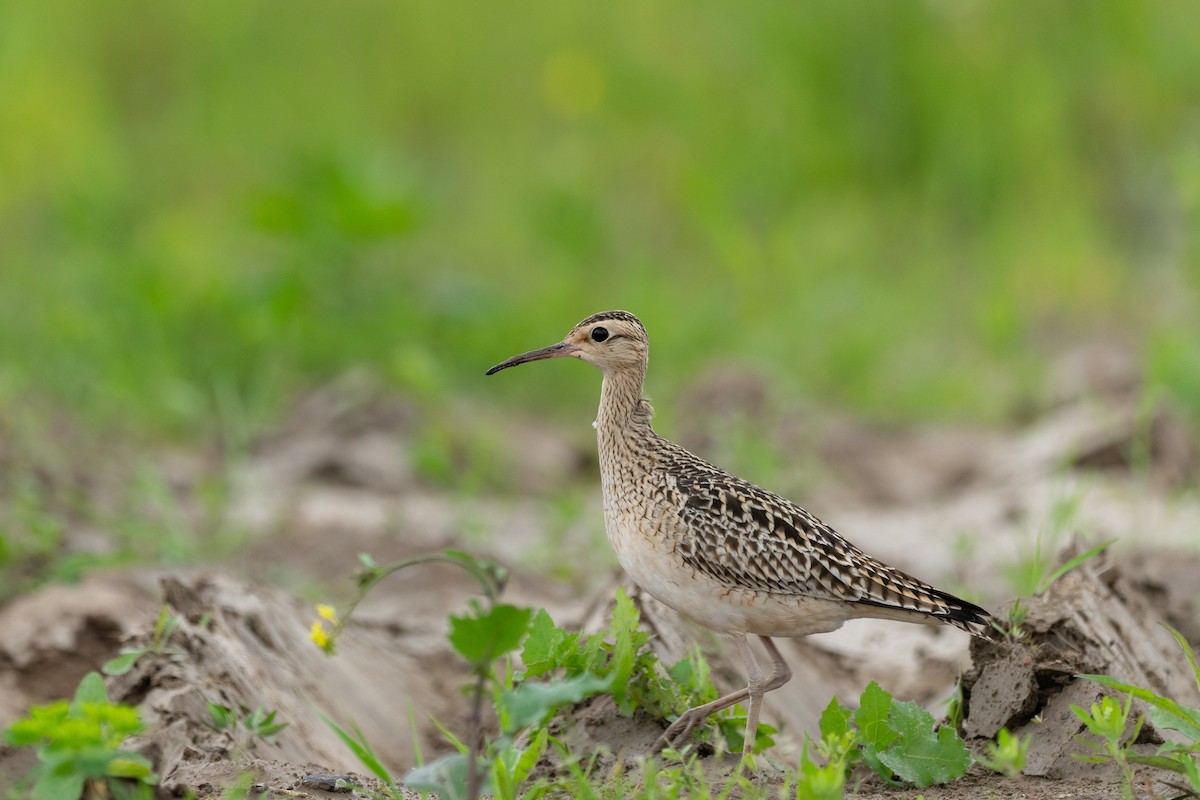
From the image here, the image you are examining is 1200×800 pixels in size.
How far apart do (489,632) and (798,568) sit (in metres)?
1.26

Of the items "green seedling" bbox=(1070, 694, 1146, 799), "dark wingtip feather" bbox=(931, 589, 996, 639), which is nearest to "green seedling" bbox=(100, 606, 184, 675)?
"dark wingtip feather" bbox=(931, 589, 996, 639)

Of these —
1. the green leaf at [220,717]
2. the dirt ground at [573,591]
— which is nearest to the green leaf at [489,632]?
the dirt ground at [573,591]

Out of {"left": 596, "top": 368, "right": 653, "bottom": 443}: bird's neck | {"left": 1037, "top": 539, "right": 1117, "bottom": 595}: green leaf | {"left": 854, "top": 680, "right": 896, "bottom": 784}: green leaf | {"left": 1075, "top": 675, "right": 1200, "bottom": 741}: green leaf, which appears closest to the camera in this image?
{"left": 1075, "top": 675, "right": 1200, "bottom": 741}: green leaf

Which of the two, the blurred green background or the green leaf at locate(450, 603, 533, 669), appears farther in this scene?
the blurred green background

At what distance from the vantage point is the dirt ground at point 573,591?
4441mm

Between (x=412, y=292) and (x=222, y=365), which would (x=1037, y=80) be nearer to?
(x=412, y=292)

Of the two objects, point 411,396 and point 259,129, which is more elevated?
point 259,129

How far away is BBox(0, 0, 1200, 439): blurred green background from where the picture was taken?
363 inches

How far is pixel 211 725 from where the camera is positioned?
4.39 meters

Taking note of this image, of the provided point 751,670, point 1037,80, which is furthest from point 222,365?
point 1037,80

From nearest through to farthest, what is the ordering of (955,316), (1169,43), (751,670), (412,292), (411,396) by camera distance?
Answer: (751,670) < (411,396) < (412,292) < (955,316) < (1169,43)

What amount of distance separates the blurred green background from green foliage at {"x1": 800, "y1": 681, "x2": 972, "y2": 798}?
14.1ft

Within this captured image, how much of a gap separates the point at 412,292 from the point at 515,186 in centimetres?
325

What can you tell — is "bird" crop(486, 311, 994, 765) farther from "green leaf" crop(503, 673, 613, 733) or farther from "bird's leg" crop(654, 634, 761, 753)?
"green leaf" crop(503, 673, 613, 733)
